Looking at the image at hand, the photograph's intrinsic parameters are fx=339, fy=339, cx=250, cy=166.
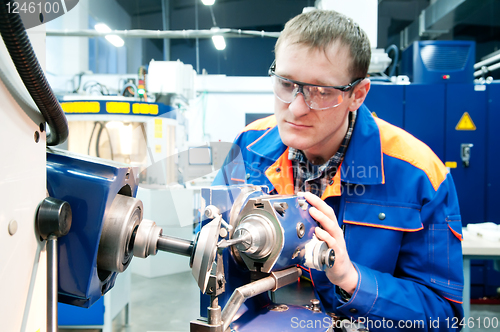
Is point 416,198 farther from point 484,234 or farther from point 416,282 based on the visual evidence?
point 484,234

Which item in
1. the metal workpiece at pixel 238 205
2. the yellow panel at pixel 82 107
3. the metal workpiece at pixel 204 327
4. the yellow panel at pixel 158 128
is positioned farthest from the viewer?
the yellow panel at pixel 158 128

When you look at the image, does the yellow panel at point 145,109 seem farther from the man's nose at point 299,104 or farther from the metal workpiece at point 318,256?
the metal workpiece at point 318,256

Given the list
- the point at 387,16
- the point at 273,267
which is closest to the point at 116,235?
the point at 273,267

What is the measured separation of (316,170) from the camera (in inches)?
49.8

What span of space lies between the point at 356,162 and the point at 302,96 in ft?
0.96

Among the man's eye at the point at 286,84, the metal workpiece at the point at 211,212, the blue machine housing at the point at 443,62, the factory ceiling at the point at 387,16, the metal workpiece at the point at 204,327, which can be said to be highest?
the factory ceiling at the point at 387,16

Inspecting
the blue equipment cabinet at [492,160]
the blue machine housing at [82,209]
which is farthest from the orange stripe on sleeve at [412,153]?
the blue equipment cabinet at [492,160]

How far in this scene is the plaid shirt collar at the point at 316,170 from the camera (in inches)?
47.4

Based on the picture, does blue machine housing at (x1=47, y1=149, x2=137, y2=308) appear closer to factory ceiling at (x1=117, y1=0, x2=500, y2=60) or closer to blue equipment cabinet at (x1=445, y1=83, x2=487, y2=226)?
blue equipment cabinet at (x1=445, y1=83, x2=487, y2=226)

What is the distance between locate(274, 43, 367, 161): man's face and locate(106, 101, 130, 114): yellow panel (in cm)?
217

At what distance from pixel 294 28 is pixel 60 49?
635 cm

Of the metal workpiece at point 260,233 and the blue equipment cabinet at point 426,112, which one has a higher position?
the blue equipment cabinet at point 426,112

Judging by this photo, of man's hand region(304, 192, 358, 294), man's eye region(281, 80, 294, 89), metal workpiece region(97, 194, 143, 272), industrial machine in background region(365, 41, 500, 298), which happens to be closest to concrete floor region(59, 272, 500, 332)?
industrial machine in background region(365, 41, 500, 298)

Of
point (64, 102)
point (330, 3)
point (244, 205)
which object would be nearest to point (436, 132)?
point (330, 3)
